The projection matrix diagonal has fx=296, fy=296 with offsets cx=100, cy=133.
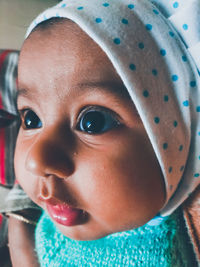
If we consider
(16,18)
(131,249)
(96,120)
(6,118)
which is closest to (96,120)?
(96,120)

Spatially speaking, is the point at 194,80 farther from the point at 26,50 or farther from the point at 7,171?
the point at 7,171

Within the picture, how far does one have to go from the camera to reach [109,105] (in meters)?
0.43

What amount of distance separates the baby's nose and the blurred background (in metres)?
0.87

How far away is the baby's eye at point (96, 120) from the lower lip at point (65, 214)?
0.14m

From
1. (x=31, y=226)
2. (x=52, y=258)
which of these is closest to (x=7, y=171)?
(x=31, y=226)

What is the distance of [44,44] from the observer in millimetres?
455

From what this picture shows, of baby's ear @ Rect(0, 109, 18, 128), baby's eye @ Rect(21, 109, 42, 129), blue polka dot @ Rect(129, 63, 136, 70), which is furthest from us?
baby's ear @ Rect(0, 109, 18, 128)

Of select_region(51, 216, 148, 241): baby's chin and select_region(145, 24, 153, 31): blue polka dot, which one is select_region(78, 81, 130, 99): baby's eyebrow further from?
select_region(51, 216, 148, 241): baby's chin

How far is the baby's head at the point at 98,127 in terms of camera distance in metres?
0.42

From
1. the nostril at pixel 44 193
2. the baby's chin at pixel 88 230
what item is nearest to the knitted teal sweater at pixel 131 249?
the baby's chin at pixel 88 230

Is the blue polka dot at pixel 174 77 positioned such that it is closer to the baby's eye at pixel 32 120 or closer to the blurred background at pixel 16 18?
the baby's eye at pixel 32 120

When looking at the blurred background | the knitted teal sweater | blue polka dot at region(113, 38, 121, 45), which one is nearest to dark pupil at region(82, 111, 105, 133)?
blue polka dot at region(113, 38, 121, 45)

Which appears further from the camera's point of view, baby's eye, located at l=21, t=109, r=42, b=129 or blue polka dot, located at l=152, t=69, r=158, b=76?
baby's eye, located at l=21, t=109, r=42, b=129

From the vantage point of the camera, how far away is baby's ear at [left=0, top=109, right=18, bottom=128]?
80 centimetres
